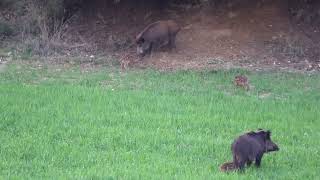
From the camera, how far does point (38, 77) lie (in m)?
14.2

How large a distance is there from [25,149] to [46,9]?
10365 millimetres

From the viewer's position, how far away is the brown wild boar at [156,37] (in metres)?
16.5

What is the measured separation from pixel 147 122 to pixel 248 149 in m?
2.64

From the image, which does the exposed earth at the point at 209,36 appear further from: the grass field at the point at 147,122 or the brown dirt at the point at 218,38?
the grass field at the point at 147,122

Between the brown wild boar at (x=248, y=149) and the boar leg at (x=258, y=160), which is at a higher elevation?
the brown wild boar at (x=248, y=149)

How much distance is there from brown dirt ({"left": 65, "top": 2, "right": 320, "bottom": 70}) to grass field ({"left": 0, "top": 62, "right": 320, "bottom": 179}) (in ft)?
4.10

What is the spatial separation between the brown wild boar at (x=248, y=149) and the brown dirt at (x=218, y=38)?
7230 mm

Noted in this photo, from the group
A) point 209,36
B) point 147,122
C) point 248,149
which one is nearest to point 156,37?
point 209,36

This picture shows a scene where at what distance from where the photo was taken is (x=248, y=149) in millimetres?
8070

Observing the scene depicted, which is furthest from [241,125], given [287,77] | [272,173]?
[287,77]

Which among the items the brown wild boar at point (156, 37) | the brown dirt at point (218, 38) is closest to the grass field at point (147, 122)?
the brown dirt at point (218, 38)

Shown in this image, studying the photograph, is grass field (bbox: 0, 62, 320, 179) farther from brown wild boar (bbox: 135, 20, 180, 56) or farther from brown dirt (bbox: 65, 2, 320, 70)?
brown wild boar (bbox: 135, 20, 180, 56)

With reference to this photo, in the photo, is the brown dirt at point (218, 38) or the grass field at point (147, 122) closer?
the grass field at point (147, 122)

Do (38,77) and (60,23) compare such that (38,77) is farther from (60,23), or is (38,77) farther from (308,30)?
(308,30)
